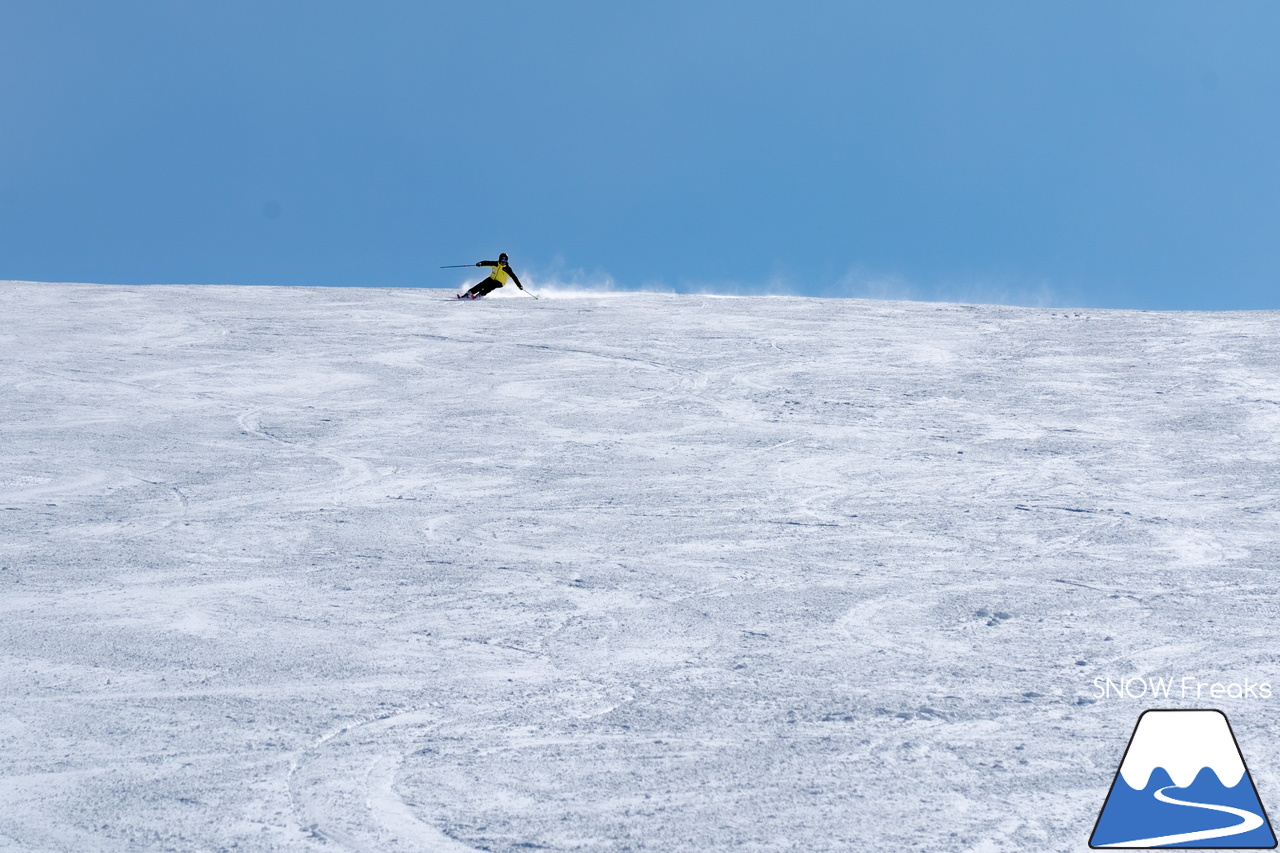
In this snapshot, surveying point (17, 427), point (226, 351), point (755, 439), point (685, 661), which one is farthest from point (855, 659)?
point (226, 351)

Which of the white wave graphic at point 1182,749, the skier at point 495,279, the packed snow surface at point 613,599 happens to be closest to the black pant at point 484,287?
the skier at point 495,279

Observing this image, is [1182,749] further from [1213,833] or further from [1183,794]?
[1213,833]

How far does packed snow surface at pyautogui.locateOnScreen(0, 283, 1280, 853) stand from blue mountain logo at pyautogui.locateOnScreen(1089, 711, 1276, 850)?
7 cm

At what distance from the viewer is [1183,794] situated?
2988mm

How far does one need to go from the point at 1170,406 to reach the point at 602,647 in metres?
5.89

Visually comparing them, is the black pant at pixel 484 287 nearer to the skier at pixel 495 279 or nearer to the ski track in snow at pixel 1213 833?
the skier at pixel 495 279

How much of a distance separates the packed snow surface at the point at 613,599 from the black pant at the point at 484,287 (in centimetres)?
555

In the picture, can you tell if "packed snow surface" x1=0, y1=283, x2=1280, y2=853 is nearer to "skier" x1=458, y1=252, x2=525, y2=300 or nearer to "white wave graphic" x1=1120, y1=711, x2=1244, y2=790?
"white wave graphic" x1=1120, y1=711, x2=1244, y2=790

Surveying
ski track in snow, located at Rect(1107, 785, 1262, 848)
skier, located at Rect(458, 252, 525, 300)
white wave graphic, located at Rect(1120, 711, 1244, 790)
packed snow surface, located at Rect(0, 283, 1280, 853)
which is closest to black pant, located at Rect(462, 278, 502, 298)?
skier, located at Rect(458, 252, 525, 300)

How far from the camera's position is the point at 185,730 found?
10.6 ft

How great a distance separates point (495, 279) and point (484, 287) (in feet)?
0.83

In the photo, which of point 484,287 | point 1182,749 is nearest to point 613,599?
point 1182,749

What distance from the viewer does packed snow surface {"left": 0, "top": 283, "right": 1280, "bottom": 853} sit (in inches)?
115

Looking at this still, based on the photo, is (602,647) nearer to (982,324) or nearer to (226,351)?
(226,351)
